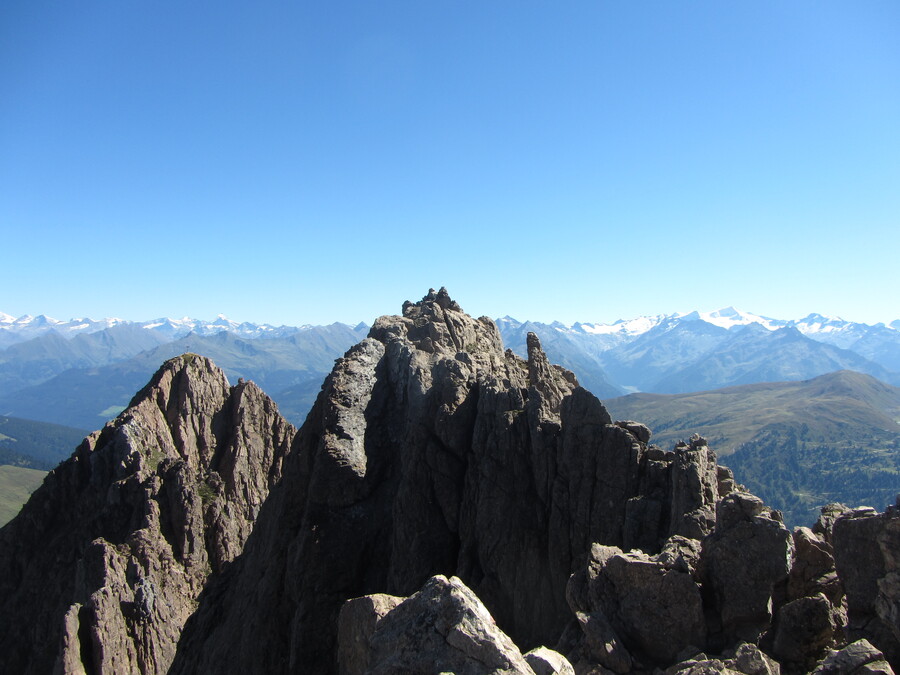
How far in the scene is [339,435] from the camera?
4906 cm

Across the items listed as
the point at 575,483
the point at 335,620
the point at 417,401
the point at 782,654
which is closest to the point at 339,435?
the point at 417,401

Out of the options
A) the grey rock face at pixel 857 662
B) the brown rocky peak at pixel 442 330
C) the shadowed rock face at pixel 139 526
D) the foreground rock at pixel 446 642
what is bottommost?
the shadowed rock face at pixel 139 526

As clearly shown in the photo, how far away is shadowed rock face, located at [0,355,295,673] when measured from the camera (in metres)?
56.8

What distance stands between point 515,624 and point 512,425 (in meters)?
13.9

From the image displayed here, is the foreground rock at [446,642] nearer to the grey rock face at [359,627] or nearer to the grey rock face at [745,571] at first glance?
the grey rock face at [359,627]

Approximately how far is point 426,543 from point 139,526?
150 feet

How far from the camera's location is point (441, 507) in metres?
42.7

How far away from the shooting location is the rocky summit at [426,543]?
18.7 meters

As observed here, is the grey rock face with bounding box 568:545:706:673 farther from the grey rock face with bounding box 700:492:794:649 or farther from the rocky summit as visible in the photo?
the grey rock face with bounding box 700:492:794:649

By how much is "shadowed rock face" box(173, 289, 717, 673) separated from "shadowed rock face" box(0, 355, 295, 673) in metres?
8.84

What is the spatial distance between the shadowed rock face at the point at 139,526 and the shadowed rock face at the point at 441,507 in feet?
29.0

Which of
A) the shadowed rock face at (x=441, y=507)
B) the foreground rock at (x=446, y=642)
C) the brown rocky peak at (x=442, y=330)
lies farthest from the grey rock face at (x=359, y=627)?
the brown rocky peak at (x=442, y=330)

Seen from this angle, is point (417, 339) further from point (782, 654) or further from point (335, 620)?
point (782, 654)

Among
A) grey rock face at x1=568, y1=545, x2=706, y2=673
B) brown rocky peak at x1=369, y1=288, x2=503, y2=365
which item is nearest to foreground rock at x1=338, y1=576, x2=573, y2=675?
grey rock face at x1=568, y1=545, x2=706, y2=673
